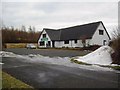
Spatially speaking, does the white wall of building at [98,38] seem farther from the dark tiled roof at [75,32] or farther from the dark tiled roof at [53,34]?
the dark tiled roof at [53,34]

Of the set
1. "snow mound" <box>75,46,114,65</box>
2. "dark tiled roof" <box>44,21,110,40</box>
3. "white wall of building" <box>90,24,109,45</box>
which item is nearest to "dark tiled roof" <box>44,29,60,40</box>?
"dark tiled roof" <box>44,21,110,40</box>

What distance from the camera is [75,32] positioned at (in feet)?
166

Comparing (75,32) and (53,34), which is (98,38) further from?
(53,34)

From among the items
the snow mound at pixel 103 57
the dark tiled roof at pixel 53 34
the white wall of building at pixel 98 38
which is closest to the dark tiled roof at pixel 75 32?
the dark tiled roof at pixel 53 34

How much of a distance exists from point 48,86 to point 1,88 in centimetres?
182

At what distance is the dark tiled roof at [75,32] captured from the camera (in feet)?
150

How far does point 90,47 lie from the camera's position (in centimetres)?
4094

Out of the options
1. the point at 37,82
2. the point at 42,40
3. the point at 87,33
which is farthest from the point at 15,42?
the point at 37,82

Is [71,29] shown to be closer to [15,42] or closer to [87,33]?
[87,33]

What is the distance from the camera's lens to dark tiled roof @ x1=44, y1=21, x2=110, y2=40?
45.6 metres

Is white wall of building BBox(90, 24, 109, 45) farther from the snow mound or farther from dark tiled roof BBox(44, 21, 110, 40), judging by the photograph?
the snow mound

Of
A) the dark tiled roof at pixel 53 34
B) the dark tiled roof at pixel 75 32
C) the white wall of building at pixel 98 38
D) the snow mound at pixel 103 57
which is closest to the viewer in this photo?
the snow mound at pixel 103 57

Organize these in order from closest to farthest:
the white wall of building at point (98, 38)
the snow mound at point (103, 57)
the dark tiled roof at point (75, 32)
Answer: the snow mound at point (103, 57) → the white wall of building at point (98, 38) → the dark tiled roof at point (75, 32)

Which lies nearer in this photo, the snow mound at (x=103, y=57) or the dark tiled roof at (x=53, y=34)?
the snow mound at (x=103, y=57)
